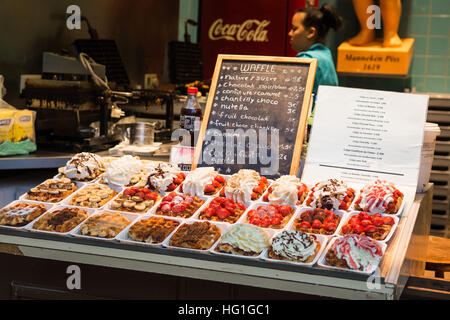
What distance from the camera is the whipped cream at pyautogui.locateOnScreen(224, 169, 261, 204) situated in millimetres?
2246

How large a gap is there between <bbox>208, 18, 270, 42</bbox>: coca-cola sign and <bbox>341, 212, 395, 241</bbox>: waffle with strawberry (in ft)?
14.6

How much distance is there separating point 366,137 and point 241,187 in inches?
21.8

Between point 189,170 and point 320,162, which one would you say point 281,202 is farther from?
point 189,170

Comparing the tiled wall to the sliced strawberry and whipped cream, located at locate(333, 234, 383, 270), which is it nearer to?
the sliced strawberry

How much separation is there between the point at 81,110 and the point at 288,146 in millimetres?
1258

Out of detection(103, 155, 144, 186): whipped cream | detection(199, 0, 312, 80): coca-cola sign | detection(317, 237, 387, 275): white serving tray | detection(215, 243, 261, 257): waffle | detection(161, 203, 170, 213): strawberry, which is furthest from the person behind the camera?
detection(199, 0, 312, 80): coca-cola sign

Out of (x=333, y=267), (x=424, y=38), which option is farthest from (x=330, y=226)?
(x=424, y=38)

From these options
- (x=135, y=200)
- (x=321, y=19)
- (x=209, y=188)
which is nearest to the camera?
(x=135, y=200)

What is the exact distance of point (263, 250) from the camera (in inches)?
73.7

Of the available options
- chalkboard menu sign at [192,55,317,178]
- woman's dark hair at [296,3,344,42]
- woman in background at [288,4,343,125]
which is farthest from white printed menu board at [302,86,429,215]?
woman's dark hair at [296,3,344,42]

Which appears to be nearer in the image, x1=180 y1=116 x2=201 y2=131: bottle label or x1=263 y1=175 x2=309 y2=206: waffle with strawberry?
x1=263 y1=175 x2=309 y2=206: waffle with strawberry

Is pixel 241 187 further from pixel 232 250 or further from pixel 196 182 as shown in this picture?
pixel 232 250

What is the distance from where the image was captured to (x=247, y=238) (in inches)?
74.3

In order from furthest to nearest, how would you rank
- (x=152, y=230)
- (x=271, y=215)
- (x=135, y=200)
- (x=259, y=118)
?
(x=259, y=118) < (x=135, y=200) < (x=271, y=215) < (x=152, y=230)
